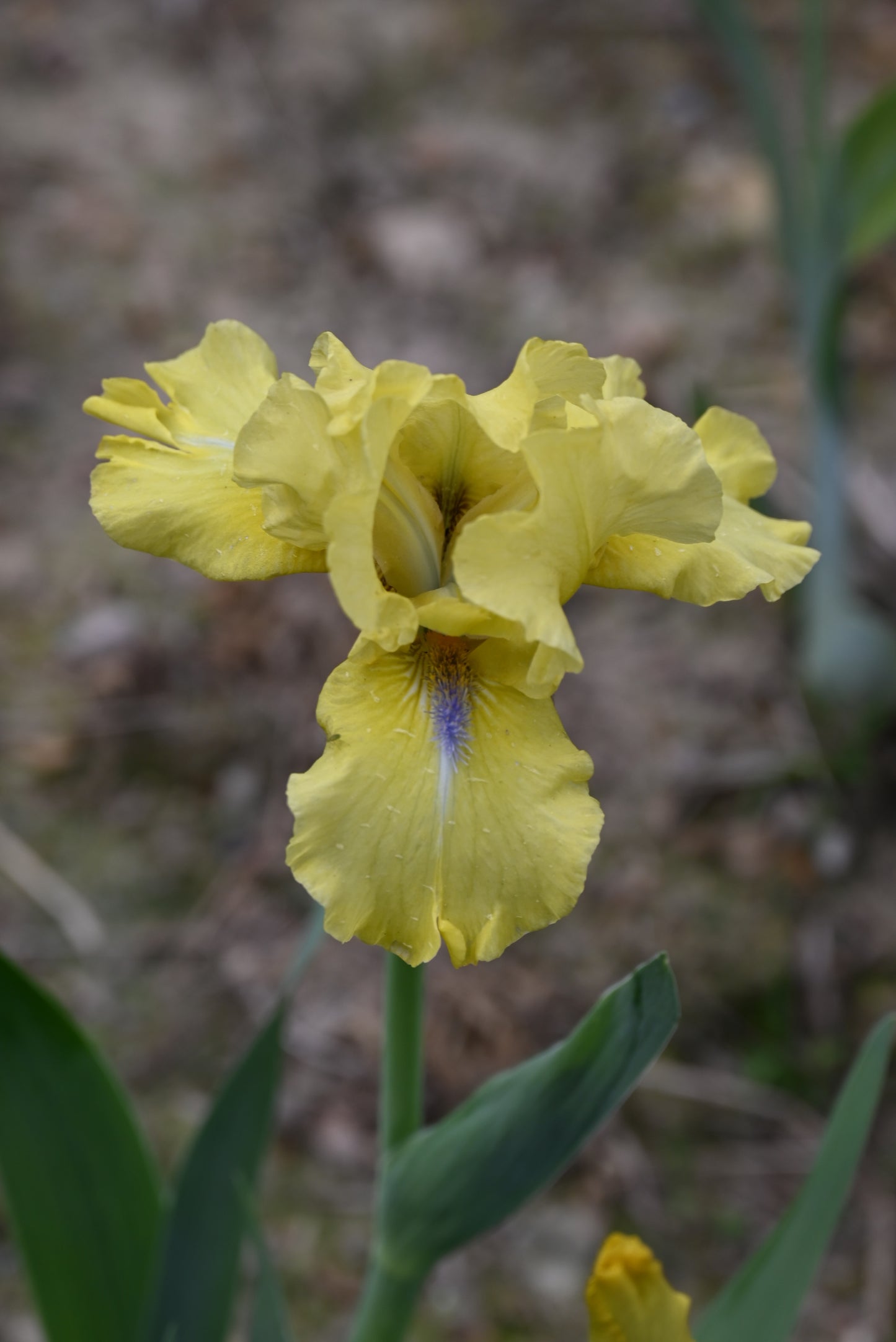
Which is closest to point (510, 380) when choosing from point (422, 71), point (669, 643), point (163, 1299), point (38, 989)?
point (38, 989)

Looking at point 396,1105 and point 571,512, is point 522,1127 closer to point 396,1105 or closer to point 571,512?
point 396,1105

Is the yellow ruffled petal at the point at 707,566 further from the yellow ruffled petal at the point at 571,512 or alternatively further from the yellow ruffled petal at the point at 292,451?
the yellow ruffled petal at the point at 292,451

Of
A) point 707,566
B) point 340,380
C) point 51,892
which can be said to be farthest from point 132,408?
point 51,892

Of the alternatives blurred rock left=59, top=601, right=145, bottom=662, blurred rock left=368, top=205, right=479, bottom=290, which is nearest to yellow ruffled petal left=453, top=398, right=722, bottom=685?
blurred rock left=59, top=601, right=145, bottom=662

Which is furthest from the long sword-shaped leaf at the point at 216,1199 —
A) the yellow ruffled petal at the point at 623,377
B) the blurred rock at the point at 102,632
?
the blurred rock at the point at 102,632

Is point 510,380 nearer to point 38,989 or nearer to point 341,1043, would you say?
point 38,989

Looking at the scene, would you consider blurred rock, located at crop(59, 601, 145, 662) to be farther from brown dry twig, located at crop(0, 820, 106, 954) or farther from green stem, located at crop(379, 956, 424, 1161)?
green stem, located at crop(379, 956, 424, 1161)
